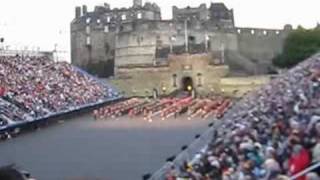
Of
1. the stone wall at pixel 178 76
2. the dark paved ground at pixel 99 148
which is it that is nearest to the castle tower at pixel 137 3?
the stone wall at pixel 178 76

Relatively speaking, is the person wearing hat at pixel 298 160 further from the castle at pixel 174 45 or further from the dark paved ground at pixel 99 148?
the castle at pixel 174 45

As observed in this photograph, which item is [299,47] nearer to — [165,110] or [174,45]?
[174,45]

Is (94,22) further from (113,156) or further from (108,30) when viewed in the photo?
(113,156)

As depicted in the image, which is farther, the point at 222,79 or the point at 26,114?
the point at 222,79

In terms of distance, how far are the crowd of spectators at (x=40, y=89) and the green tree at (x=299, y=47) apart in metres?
20.9

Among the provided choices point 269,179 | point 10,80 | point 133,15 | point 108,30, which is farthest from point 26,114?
point 133,15

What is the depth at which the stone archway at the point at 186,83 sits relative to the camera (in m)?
76.4

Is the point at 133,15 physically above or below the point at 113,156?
above

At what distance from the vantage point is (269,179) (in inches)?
348

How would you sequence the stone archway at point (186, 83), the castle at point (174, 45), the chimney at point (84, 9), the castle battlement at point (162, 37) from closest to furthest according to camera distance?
1. the stone archway at point (186, 83)
2. the castle at point (174, 45)
3. the castle battlement at point (162, 37)
4. the chimney at point (84, 9)

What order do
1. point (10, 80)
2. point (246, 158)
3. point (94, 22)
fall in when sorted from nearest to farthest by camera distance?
point (246, 158)
point (10, 80)
point (94, 22)

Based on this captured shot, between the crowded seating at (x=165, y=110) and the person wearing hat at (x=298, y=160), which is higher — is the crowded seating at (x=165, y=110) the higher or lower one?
the lower one

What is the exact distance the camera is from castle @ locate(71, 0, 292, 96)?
77.8 metres

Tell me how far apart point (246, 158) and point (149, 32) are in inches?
2811
